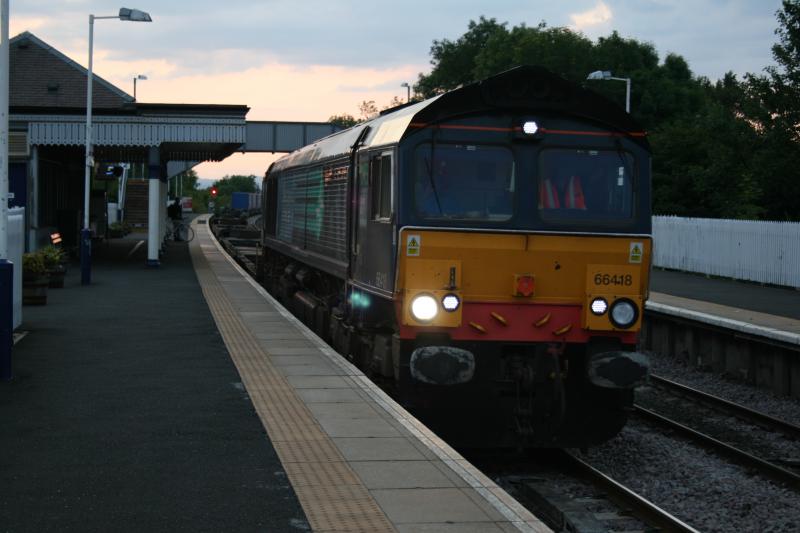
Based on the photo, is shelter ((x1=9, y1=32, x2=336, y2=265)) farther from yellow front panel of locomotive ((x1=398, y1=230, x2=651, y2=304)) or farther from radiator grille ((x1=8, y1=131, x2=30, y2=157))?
yellow front panel of locomotive ((x1=398, y1=230, x2=651, y2=304))

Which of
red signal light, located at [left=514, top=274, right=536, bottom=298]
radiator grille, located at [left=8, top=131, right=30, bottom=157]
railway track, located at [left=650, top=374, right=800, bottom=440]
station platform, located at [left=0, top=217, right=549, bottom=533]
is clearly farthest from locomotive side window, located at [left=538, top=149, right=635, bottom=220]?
radiator grille, located at [left=8, top=131, right=30, bottom=157]

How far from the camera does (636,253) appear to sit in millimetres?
10781

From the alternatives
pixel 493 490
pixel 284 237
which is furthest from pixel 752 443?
pixel 284 237

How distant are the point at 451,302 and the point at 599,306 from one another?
1.53 m

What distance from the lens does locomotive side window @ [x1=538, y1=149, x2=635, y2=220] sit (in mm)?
10820

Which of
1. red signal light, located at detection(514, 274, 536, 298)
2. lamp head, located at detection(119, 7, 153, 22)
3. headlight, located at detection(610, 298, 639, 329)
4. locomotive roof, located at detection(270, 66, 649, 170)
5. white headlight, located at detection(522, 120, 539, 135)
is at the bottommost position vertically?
headlight, located at detection(610, 298, 639, 329)

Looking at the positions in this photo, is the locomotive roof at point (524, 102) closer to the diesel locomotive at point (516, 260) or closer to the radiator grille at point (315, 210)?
the diesel locomotive at point (516, 260)

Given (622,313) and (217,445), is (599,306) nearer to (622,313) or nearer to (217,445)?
(622,313)

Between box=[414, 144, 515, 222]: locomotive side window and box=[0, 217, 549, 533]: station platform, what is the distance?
6.78 ft

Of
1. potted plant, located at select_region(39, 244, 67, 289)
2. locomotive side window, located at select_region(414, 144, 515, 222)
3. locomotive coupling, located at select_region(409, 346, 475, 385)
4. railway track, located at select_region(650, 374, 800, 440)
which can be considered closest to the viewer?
locomotive coupling, located at select_region(409, 346, 475, 385)

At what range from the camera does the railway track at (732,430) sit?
36.7 ft

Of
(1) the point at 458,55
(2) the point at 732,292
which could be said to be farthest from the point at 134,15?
(1) the point at 458,55

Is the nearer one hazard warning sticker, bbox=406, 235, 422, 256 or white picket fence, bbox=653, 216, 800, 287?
hazard warning sticker, bbox=406, 235, 422, 256

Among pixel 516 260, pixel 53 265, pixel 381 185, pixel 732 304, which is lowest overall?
pixel 732 304
